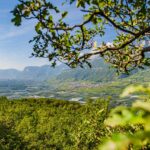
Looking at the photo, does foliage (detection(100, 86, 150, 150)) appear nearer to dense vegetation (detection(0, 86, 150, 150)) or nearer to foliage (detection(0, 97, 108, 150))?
dense vegetation (detection(0, 86, 150, 150))

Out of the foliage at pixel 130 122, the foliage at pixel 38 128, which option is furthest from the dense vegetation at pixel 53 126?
the foliage at pixel 130 122

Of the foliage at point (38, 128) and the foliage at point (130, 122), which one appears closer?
the foliage at point (130, 122)

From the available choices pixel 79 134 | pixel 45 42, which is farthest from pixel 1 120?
pixel 45 42

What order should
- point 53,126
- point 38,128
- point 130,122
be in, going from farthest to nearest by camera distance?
point 53,126, point 38,128, point 130,122

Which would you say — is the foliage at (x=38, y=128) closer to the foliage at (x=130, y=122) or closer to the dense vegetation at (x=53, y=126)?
the dense vegetation at (x=53, y=126)

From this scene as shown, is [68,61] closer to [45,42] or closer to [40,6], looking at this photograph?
[45,42]

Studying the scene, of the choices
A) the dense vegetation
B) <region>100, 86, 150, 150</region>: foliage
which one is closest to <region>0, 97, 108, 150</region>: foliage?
the dense vegetation

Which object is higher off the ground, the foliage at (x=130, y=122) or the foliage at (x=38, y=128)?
the foliage at (x=130, y=122)

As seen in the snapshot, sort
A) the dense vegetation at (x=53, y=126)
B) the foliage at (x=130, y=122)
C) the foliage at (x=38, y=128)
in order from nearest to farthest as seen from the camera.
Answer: the foliage at (x=130, y=122), the dense vegetation at (x=53, y=126), the foliage at (x=38, y=128)

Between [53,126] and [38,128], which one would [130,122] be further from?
[53,126]

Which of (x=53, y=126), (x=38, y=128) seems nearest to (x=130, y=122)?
(x=38, y=128)

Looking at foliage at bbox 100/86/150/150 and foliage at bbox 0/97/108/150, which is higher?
foliage at bbox 100/86/150/150

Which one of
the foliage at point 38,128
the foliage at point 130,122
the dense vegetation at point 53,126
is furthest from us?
the foliage at point 38,128

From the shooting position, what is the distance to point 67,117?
164 ft
